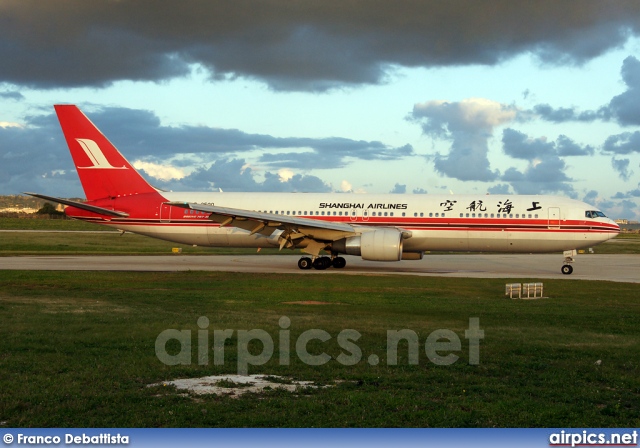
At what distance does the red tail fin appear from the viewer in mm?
38000

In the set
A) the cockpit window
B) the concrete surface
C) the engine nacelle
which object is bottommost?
the concrete surface

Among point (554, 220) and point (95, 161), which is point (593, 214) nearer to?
point (554, 220)

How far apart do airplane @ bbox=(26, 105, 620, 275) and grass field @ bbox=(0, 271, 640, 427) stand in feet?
37.2

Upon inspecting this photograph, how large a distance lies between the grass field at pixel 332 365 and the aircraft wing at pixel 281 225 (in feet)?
34.1

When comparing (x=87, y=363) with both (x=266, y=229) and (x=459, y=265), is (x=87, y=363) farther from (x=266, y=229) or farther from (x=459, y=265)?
(x=459, y=265)

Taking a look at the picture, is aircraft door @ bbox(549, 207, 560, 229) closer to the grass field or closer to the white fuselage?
the white fuselage

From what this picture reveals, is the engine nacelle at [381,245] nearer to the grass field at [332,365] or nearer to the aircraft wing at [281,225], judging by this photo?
the aircraft wing at [281,225]

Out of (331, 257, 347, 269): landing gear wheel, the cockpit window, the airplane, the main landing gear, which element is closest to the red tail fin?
the airplane

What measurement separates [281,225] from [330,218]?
3292mm

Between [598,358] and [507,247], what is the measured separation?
23566 millimetres

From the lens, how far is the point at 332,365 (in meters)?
10.6

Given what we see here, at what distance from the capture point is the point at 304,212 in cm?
3650

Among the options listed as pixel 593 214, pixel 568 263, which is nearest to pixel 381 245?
pixel 568 263

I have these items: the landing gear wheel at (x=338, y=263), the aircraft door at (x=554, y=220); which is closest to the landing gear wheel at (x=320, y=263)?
the landing gear wheel at (x=338, y=263)
